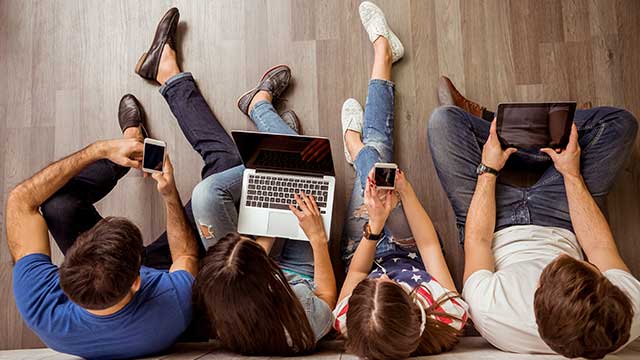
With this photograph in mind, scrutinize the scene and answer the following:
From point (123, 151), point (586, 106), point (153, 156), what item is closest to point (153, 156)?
point (153, 156)

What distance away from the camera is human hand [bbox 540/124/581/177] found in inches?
67.4

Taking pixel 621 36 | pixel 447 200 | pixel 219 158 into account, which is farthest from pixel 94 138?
pixel 621 36

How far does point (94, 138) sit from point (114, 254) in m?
0.97

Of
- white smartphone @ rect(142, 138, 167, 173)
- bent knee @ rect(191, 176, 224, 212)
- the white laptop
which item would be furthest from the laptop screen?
white smartphone @ rect(142, 138, 167, 173)

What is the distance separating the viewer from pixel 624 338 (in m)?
1.20

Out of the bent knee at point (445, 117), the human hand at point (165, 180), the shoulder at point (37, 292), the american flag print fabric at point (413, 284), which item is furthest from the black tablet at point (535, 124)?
the shoulder at point (37, 292)

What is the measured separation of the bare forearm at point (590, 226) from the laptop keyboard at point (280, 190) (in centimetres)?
80

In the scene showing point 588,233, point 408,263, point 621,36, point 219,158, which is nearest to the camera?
point 588,233

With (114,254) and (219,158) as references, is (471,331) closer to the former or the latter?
(219,158)

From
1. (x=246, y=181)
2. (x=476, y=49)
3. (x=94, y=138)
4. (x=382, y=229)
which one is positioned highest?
(x=476, y=49)

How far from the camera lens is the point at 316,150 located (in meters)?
1.71

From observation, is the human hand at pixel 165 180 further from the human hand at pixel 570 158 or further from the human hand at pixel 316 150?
the human hand at pixel 570 158

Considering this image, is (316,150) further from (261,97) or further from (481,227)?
(481,227)

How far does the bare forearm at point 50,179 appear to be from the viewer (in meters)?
1.55
